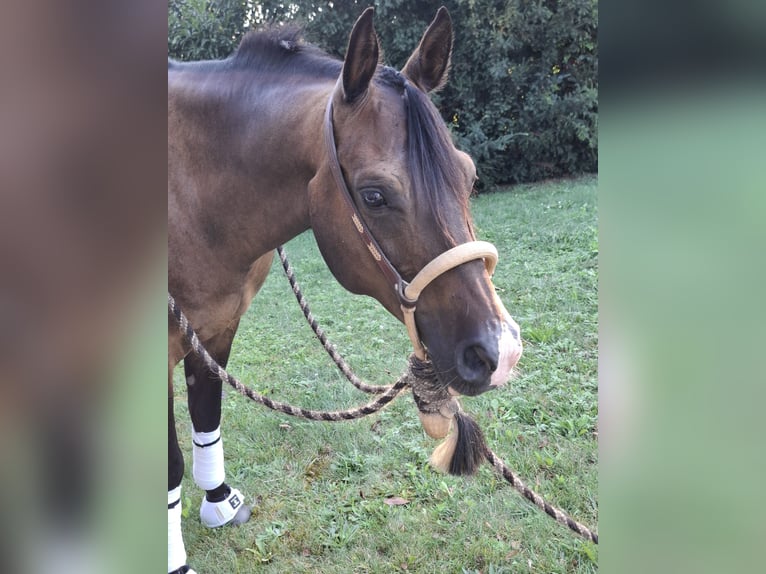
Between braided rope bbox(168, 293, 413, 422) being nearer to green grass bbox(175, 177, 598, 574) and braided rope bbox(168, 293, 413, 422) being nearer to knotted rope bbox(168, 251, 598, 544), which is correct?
knotted rope bbox(168, 251, 598, 544)

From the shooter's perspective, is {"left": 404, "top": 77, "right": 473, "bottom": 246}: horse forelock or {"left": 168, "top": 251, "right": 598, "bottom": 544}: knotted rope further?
{"left": 168, "top": 251, "right": 598, "bottom": 544}: knotted rope

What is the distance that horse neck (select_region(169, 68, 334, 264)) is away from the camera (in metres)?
1.40

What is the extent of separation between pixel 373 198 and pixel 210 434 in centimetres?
129

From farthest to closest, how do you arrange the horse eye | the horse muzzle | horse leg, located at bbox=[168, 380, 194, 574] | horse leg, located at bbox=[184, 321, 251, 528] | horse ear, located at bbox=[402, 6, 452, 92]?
→ horse leg, located at bbox=[184, 321, 251, 528], horse leg, located at bbox=[168, 380, 194, 574], horse ear, located at bbox=[402, 6, 452, 92], the horse eye, the horse muzzle

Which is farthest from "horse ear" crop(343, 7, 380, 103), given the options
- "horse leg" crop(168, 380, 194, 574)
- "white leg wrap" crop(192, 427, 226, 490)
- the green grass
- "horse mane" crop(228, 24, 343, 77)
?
the green grass

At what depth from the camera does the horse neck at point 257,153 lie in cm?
140

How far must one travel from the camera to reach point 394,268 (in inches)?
48.8

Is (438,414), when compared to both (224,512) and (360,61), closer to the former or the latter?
(360,61)

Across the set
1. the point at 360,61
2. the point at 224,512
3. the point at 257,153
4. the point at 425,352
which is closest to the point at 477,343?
the point at 425,352

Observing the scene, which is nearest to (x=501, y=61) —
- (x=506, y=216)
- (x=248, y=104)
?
(x=248, y=104)

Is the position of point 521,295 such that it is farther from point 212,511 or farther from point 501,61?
point 212,511

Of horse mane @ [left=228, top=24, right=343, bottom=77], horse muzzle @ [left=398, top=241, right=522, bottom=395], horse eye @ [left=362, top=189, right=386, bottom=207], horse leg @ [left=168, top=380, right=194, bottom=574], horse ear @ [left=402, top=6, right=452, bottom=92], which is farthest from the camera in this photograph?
horse leg @ [left=168, top=380, right=194, bottom=574]
